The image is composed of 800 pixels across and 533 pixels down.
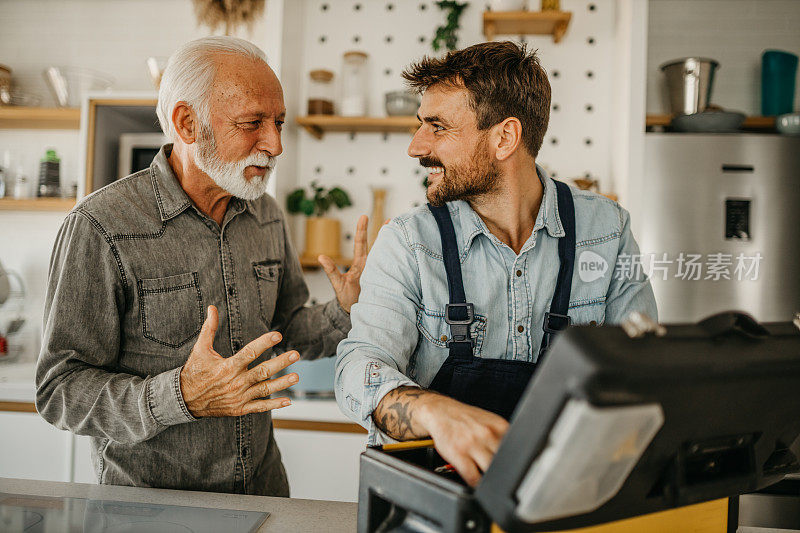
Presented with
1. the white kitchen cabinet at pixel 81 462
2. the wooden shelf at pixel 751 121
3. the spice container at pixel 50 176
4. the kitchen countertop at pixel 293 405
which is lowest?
the white kitchen cabinet at pixel 81 462

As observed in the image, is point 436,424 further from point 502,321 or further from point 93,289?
point 93,289

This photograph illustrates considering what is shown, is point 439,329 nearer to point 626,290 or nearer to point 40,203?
point 626,290

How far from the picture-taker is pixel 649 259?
2.40 metres

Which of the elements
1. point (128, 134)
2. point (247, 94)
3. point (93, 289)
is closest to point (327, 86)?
point (128, 134)

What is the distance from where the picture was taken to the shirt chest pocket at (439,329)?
1126 millimetres

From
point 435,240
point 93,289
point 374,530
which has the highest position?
point 435,240

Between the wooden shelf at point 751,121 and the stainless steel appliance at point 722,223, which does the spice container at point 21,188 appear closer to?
the stainless steel appliance at point 722,223

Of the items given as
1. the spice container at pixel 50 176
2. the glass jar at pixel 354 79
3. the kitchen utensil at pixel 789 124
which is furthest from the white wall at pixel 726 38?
the spice container at pixel 50 176

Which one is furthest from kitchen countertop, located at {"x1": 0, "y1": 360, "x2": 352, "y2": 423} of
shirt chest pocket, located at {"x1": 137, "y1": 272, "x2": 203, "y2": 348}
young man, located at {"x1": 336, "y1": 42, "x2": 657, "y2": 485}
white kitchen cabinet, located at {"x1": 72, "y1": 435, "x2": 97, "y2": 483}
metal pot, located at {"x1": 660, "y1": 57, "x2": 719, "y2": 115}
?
metal pot, located at {"x1": 660, "y1": 57, "x2": 719, "y2": 115}

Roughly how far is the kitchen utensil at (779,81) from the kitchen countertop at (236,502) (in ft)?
8.80

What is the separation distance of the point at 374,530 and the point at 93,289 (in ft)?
2.77

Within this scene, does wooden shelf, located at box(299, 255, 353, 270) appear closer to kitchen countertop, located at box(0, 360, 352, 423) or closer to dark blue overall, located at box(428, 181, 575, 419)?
kitchen countertop, located at box(0, 360, 352, 423)

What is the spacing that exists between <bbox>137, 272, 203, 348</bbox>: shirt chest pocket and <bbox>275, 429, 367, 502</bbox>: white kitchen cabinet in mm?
1128

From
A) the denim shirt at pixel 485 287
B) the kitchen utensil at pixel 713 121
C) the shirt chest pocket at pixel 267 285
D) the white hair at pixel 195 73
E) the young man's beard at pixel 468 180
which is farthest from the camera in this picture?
the kitchen utensil at pixel 713 121
